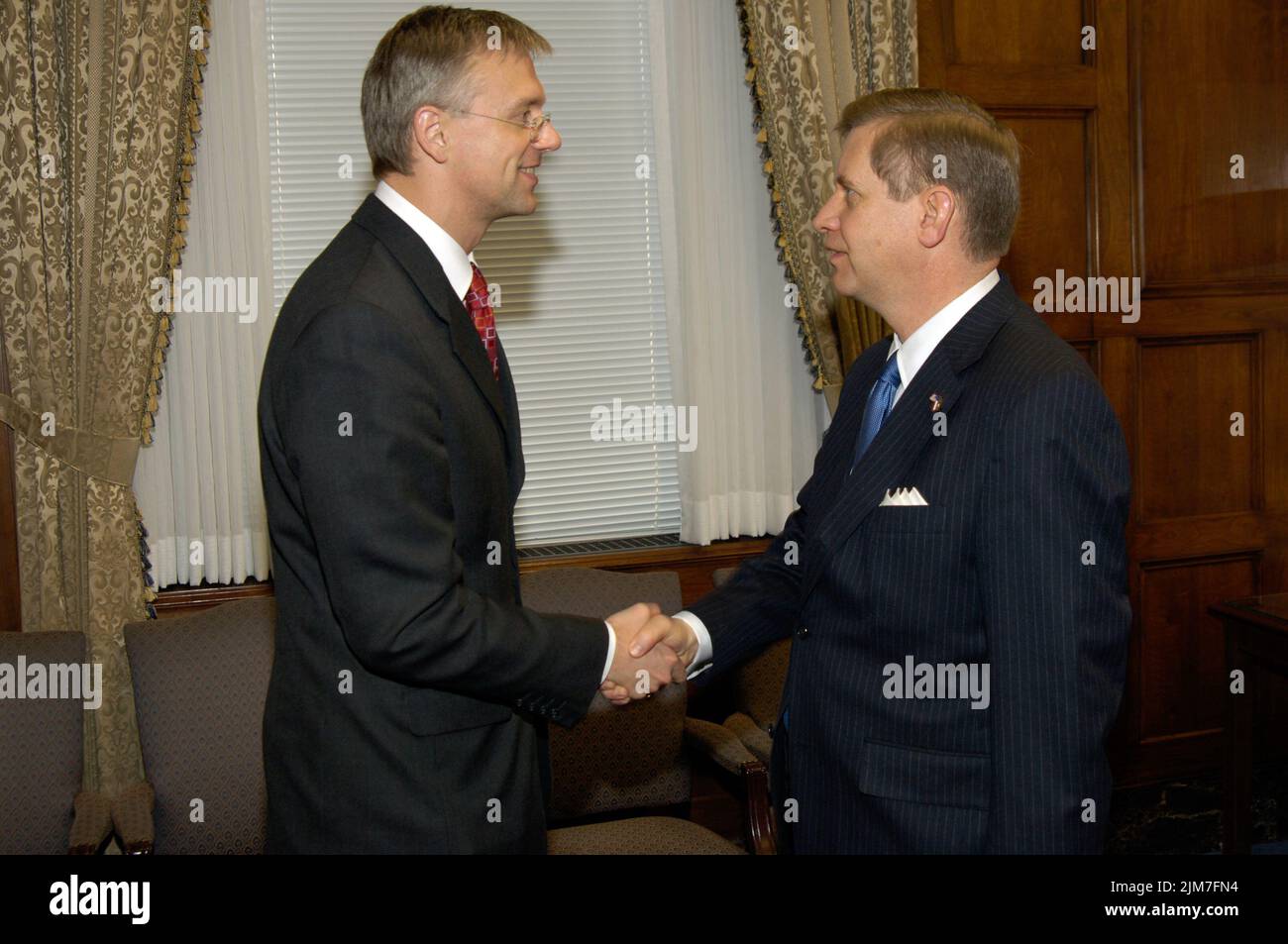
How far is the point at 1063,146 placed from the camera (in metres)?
4.54

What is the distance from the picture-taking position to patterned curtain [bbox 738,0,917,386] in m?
4.09

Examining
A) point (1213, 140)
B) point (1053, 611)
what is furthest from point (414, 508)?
point (1213, 140)

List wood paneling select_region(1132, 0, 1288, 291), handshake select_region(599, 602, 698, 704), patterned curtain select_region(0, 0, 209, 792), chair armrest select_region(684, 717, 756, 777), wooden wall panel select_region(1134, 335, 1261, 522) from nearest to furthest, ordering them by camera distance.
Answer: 1. handshake select_region(599, 602, 698, 704)
2. chair armrest select_region(684, 717, 756, 777)
3. patterned curtain select_region(0, 0, 209, 792)
4. wood paneling select_region(1132, 0, 1288, 291)
5. wooden wall panel select_region(1134, 335, 1261, 522)

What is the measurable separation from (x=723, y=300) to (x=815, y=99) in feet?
2.43

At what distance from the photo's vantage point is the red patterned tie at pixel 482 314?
6.77 ft

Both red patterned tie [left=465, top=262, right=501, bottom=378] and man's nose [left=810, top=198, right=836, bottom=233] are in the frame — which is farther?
man's nose [left=810, top=198, right=836, bottom=233]

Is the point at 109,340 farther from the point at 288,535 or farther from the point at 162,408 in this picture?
the point at 288,535

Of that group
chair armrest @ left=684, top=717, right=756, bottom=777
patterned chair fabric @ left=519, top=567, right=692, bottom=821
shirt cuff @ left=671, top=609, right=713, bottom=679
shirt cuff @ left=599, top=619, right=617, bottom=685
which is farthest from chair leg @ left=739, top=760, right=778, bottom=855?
shirt cuff @ left=599, top=619, right=617, bottom=685

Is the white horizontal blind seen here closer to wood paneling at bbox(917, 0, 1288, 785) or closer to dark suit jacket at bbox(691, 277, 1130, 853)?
wood paneling at bbox(917, 0, 1288, 785)

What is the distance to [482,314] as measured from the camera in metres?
2.08

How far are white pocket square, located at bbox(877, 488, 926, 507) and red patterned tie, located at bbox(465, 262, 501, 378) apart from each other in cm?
68
